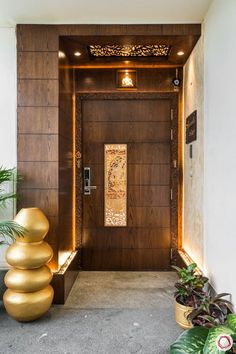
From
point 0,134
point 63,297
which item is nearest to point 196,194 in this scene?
point 63,297

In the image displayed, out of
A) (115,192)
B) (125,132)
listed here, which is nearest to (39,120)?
(125,132)

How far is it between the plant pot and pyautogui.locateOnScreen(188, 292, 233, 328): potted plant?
0.61 feet

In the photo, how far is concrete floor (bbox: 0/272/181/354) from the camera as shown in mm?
2008

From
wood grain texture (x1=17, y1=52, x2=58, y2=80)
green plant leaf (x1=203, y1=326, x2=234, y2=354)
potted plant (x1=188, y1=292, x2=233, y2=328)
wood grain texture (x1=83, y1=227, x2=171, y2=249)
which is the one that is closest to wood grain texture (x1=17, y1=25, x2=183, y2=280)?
wood grain texture (x1=17, y1=52, x2=58, y2=80)

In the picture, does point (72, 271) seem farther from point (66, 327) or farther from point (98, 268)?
point (66, 327)

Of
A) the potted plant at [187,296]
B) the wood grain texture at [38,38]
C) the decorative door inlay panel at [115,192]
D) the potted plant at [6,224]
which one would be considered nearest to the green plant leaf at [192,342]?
the potted plant at [187,296]

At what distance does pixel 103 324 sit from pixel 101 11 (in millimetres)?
2654

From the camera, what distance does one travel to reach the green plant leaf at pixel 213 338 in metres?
1.52

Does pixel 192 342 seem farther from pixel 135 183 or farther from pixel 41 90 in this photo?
pixel 41 90

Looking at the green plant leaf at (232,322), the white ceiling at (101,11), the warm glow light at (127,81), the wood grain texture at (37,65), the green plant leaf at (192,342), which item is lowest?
the green plant leaf at (192,342)

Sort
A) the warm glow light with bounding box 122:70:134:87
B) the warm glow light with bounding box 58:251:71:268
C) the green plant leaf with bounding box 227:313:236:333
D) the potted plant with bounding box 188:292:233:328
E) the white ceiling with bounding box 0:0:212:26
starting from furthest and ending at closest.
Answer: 1. the warm glow light with bounding box 122:70:134:87
2. the warm glow light with bounding box 58:251:71:268
3. the white ceiling with bounding box 0:0:212:26
4. the potted plant with bounding box 188:292:233:328
5. the green plant leaf with bounding box 227:313:236:333

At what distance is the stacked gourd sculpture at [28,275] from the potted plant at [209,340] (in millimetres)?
1108

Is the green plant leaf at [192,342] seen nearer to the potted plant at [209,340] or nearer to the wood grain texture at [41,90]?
the potted plant at [209,340]

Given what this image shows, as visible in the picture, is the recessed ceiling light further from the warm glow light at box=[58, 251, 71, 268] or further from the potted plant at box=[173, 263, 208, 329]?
the potted plant at box=[173, 263, 208, 329]
